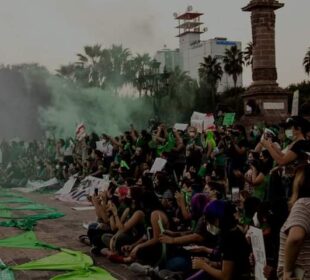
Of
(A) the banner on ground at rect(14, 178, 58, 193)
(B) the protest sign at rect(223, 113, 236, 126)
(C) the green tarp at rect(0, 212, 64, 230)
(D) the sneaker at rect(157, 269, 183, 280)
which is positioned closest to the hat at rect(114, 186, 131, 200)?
(D) the sneaker at rect(157, 269, 183, 280)

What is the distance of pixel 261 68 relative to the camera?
75.9 feet

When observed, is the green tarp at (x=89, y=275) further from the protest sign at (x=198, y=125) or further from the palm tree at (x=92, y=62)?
the palm tree at (x=92, y=62)

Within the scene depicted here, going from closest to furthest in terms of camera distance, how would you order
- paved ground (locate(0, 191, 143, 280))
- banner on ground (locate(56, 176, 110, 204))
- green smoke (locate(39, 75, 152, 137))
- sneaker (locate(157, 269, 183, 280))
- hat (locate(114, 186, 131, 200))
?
sneaker (locate(157, 269, 183, 280)) → paved ground (locate(0, 191, 143, 280)) → hat (locate(114, 186, 131, 200)) → banner on ground (locate(56, 176, 110, 204)) → green smoke (locate(39, 75, 152, 137))

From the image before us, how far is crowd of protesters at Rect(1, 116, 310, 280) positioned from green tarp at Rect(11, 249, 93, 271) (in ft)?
1.17

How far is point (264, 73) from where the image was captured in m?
23.1

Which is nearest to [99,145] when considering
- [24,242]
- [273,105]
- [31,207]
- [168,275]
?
[31,207]

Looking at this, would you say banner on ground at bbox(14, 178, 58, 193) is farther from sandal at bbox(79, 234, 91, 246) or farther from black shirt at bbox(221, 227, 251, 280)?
black shirt at bbox(221, 227, 251, 280)

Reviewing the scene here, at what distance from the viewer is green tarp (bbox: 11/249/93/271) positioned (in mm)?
7414

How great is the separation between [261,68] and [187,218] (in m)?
16.2

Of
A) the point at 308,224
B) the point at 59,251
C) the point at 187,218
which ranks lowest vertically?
the point at 59,251

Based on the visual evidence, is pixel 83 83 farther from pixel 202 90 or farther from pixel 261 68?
pixel 261 68

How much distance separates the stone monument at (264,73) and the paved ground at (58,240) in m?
10.7

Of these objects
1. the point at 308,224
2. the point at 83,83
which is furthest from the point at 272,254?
the point at 83,83

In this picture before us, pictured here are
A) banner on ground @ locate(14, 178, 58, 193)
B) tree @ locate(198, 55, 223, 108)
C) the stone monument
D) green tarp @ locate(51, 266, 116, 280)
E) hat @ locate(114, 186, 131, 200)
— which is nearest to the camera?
green tarp @ locate(51, 266, 116, 280)
